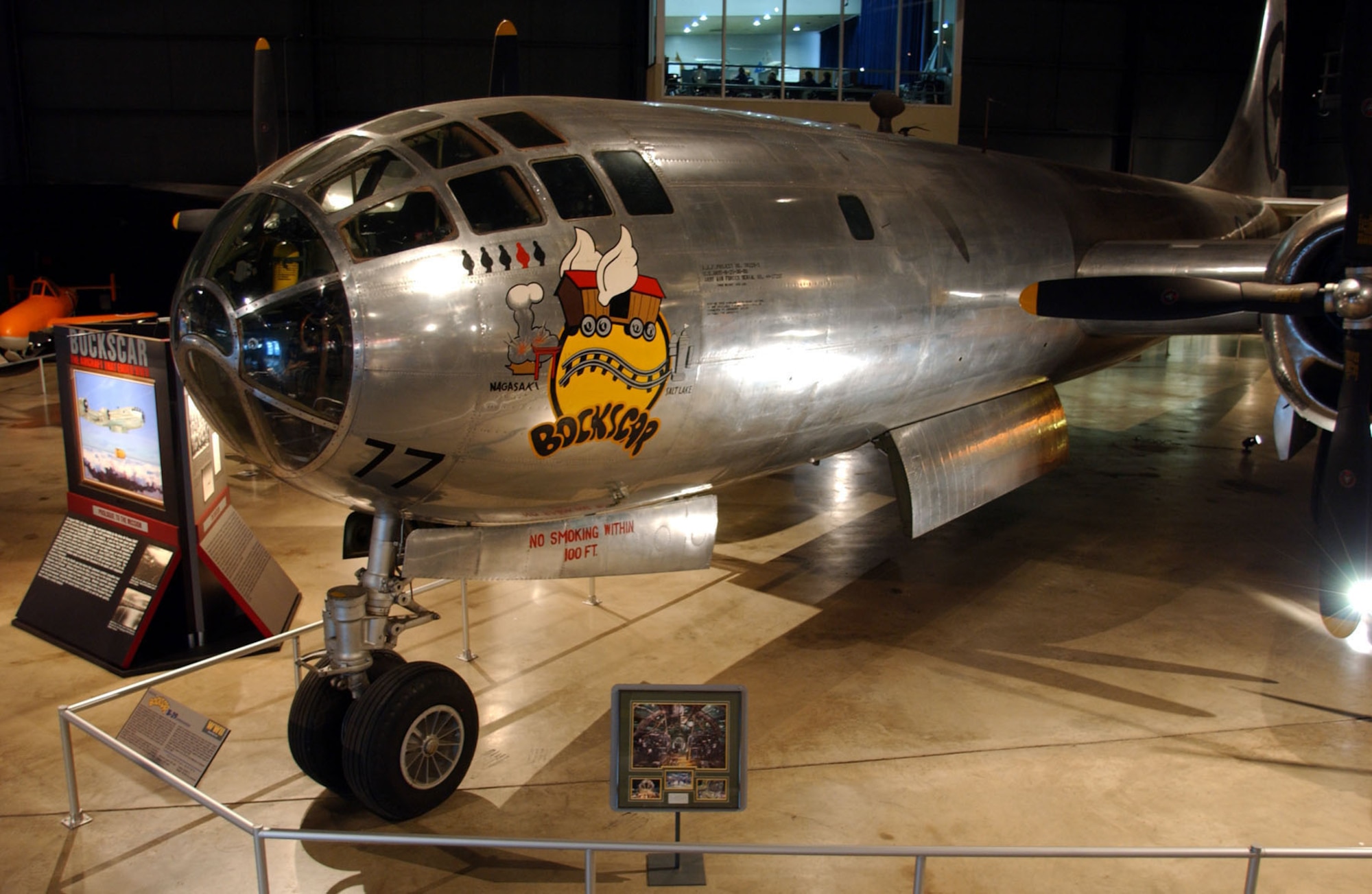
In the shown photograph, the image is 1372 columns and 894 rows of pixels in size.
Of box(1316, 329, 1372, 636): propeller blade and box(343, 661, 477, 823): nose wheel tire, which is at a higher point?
box(1316, 329, 1372, 636): propeller blade

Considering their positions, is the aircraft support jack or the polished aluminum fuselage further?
the aircraft support jack

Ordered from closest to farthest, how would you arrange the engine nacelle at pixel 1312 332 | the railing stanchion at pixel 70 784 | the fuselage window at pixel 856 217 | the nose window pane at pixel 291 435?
the nose window pane at pixel 291 435
the railing stanchion at pixel 70 784
the fuselage window at pixel 856 217
the engine nacelle at pixel 1312 332

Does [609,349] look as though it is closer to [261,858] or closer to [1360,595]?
[261,858]

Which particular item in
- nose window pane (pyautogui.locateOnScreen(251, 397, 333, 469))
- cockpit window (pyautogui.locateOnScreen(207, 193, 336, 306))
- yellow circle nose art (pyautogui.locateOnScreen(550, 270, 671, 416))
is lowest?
nose window pane (pyautogui.locateOnScreen(251, 397, 333, 469))

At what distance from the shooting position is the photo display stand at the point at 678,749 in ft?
18.7

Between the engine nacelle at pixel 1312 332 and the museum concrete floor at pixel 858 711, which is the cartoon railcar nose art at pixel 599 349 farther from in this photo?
the engine nacelle at pixel 1312 332

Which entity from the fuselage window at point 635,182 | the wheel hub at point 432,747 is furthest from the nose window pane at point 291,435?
the fuselage window at point 635,182

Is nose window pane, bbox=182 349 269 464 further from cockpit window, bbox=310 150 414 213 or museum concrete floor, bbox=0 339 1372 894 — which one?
museum concrete floor, bbox=0 339 1372 894

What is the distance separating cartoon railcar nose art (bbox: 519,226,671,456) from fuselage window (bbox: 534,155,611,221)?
0.17m

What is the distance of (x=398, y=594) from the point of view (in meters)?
6.77

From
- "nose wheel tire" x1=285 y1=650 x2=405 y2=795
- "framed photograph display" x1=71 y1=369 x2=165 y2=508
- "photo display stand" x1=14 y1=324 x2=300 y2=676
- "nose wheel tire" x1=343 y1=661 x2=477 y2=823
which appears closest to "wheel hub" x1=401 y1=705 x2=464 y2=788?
"nose wheel tire" x1=343 y1=661 x2=477 y2=823

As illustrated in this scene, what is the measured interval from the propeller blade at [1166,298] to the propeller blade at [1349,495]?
0.53 m

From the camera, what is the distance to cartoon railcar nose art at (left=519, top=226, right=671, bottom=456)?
20.4 ft

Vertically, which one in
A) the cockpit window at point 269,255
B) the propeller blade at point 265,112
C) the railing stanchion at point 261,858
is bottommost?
the railing stanchion at point 261,858
